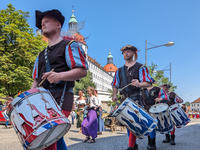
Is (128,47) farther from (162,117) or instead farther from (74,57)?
(74,57)

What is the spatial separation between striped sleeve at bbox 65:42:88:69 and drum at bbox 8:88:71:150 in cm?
48

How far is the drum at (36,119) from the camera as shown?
1753mm

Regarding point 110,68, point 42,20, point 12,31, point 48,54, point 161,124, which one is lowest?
point 161,124

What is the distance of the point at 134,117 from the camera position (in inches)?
138

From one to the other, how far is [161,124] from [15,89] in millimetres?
17159

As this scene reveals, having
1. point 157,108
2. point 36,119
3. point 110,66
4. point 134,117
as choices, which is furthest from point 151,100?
point 110,66

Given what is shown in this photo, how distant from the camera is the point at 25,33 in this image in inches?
845

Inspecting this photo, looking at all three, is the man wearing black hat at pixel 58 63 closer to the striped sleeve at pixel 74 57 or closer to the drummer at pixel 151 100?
the striped sleeve at pixel 74 57

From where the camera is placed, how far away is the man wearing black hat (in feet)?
7.39

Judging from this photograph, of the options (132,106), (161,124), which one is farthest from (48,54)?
(161,124)

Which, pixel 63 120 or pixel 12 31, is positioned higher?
pixel 12 31

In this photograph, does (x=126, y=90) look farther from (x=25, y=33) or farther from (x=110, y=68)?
(x=110, y=68)

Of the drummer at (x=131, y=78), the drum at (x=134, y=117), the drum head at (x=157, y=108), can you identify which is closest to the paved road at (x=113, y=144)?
the drum head at (x=157, y=108)

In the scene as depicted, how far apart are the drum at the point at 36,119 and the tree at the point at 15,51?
714 inches
